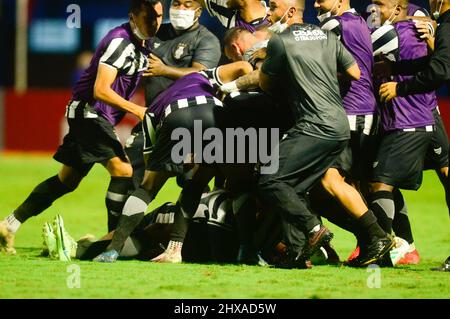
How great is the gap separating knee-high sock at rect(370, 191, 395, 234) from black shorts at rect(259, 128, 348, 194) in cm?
75

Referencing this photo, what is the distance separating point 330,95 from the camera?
23.7ft

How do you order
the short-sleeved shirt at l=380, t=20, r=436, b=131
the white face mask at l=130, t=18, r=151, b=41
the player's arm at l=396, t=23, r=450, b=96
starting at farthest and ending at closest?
the white face mask at l=130, t=18, r=151, b=41 < the short-sleeved shirt at l=380, t=20, r=436, b=131 < the player's arm at l=396, t=23, r=450, b=96

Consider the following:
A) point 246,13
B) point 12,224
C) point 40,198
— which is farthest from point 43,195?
point 246,13

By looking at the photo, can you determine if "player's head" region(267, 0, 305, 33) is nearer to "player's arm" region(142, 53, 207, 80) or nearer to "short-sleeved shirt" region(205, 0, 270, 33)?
"short-sleeved shirt" region(205, 0, 270, 33)

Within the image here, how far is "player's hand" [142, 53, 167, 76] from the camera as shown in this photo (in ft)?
28.6

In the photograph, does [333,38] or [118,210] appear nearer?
[333,38]

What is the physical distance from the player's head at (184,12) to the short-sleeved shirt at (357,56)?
1913mm

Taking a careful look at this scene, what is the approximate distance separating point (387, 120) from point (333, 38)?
0.98 m

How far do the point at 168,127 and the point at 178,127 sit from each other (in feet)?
Answer: 0.28

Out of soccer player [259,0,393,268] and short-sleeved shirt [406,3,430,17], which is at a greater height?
short-sleeved shirt [406,3,430,17]

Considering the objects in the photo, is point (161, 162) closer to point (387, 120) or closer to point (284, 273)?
point (284, 273)

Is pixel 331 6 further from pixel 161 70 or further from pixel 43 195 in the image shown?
pixel 43 195

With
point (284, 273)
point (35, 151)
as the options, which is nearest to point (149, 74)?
point (284, 273)

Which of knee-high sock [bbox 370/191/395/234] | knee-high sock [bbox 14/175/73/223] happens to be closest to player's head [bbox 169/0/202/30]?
knee-high sock [bbox 14/175/73/223]
